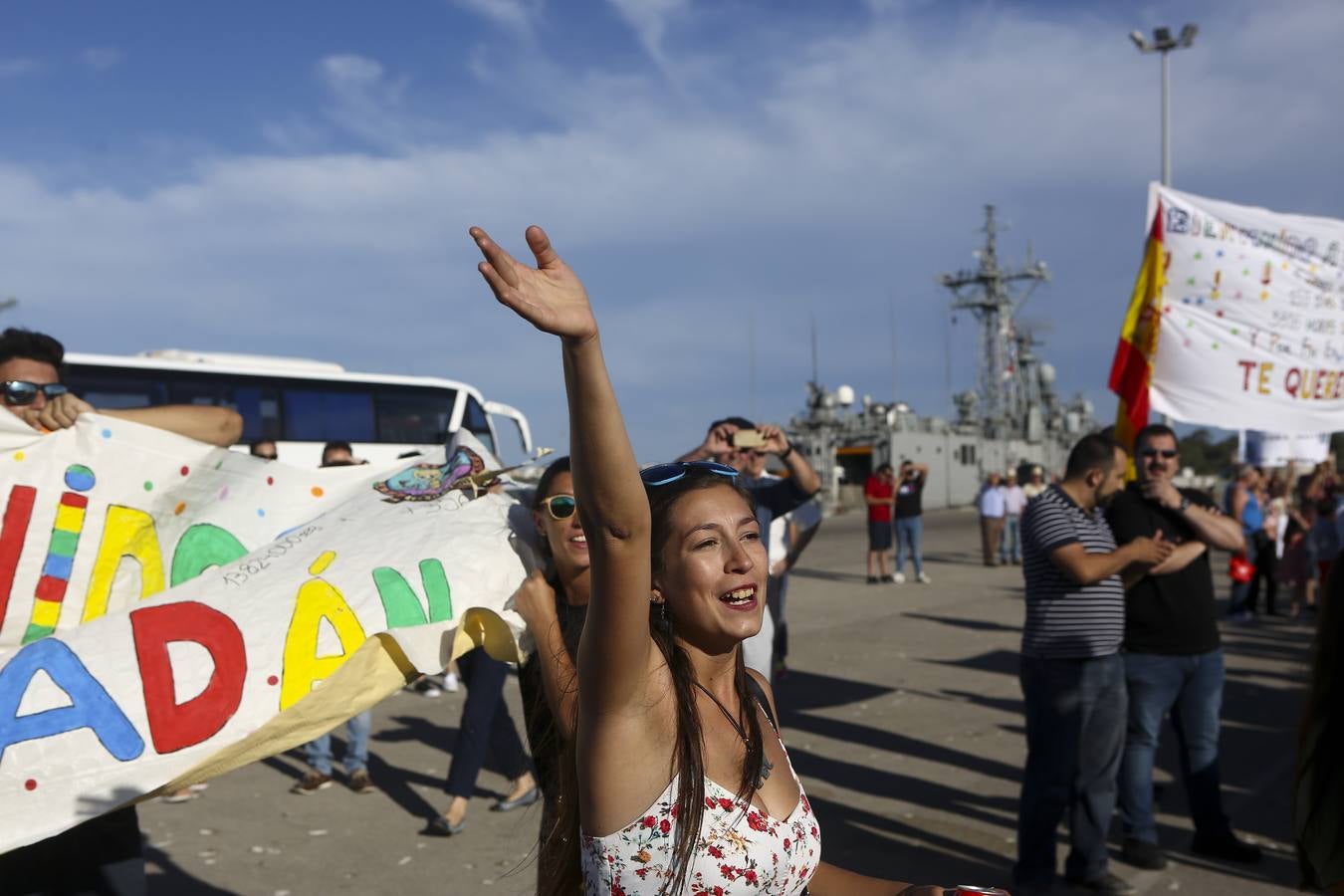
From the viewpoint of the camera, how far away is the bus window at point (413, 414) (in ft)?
65.3

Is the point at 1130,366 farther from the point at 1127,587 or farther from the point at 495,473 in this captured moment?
the point at 495,473

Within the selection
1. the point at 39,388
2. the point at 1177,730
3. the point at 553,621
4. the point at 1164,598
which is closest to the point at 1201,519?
the point at 1164,598

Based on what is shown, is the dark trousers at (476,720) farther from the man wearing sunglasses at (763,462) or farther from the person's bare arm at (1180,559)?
the person's bare arm at (1180,559)

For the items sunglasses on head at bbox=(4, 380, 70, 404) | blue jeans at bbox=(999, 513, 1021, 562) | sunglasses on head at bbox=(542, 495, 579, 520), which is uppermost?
sunglasses on head at bbox=(4, 380, 70, 404)

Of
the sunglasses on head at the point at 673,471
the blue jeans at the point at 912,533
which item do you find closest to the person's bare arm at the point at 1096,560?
the sunglasses on head at the point at 673,471

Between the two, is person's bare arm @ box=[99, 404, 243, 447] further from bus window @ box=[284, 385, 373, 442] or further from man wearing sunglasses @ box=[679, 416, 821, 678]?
bus window @ box=[284, 385, 373, 442]

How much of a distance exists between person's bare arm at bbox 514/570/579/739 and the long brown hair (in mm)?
235

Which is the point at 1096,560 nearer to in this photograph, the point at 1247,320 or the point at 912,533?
the point at 1247,320

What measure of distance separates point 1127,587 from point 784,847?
3838 mm

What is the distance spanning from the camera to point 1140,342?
678 centimetres

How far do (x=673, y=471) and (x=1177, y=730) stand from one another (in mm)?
4352

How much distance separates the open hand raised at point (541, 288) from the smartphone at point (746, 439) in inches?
143

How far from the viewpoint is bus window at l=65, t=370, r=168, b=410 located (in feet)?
54.0

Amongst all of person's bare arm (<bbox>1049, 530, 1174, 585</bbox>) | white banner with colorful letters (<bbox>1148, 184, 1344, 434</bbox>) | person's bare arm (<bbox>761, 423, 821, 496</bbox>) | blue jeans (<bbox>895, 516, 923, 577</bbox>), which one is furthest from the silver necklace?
blue jeans (<bbox>895, 516, 923, 577</bbox>)
